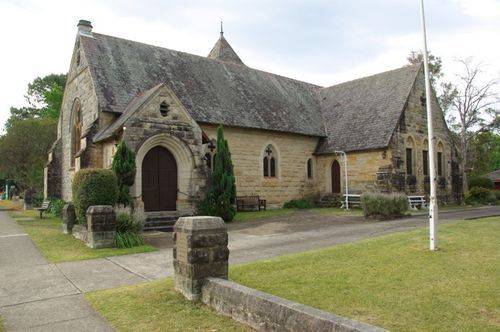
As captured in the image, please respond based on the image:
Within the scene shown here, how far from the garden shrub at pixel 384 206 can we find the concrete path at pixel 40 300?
13.0 meters

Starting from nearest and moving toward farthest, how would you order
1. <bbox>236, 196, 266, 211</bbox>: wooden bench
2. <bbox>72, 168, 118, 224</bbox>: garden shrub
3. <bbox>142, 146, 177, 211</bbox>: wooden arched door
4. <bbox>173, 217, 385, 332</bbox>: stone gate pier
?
1. <bbox>173, 217, 385, 332</bbox>: stone gate pier
2. <bbox>72, 168, 118, 224</bbox>: garden shrub
3. <bbox>142, 146, 177, 211</bbox>: wooden arched door
4. <bbox>236, 196, 266, 211</bbox>: wooden bench

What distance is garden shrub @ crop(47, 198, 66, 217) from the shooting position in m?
22.1

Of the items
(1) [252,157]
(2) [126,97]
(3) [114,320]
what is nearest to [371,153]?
(1) [252,157]

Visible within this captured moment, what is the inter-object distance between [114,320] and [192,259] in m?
1.36

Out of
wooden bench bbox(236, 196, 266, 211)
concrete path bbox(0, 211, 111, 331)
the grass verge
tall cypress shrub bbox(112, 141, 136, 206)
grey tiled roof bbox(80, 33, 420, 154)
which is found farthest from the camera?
wooden bench bbox(236, 196, 266, 211)

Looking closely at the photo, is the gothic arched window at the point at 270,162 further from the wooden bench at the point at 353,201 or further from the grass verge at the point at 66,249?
the grass verge at the point at 66,249

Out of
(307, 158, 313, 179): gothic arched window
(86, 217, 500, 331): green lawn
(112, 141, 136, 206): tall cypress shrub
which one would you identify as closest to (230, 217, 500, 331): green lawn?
(86, 217, 500, 331): green lawn

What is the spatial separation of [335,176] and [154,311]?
21.9m

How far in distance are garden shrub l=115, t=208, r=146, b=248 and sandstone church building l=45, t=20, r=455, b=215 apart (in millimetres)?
2851

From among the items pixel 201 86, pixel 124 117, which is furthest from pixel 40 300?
pixel 201 86

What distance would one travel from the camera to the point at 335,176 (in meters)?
26.6

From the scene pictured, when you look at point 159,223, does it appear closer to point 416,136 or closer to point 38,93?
point 416,136

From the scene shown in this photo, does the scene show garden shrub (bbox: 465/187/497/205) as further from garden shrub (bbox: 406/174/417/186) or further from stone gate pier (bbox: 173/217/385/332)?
stone gate pier (bbox: 173/217/385/332)

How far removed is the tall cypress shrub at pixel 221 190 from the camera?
55.9 ft
